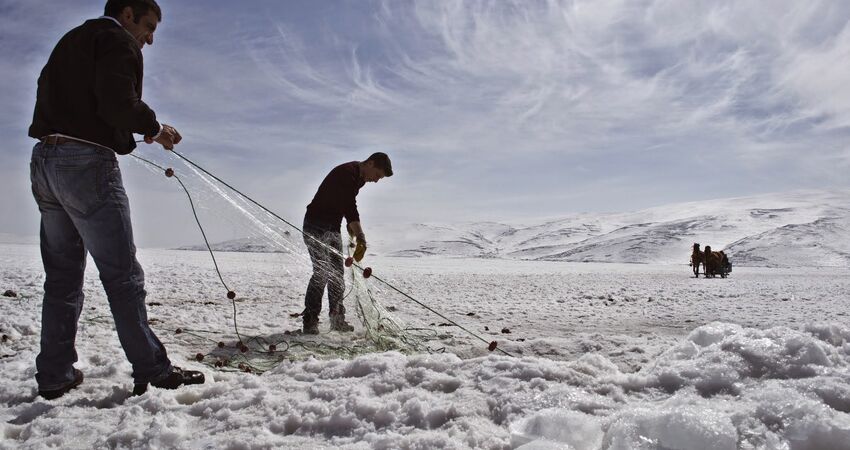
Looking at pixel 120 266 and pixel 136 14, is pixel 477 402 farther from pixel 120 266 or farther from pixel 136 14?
pixel 136 14

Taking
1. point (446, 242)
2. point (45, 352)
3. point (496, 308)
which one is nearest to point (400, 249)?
point (446, 242)

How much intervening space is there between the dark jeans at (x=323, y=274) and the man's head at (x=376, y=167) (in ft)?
2.35

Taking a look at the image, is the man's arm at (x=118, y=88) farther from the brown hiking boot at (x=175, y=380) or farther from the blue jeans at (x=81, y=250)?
the brown hiking boot at (x=175, y=380)

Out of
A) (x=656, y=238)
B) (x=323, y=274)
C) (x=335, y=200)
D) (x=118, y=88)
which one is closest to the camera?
(x=118, y=88)

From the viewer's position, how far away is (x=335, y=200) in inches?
225

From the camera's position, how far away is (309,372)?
324 centimetres

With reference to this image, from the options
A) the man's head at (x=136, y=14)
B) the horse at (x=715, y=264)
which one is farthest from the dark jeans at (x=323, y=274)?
the horse at (x=715, y=264)

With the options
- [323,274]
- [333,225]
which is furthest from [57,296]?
[333,225]

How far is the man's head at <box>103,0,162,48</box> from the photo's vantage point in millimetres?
2979

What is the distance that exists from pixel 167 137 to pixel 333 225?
2701 millimetres

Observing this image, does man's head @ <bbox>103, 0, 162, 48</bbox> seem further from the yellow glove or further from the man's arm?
the yellow glove

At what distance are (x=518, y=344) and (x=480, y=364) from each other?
2083 millimetres

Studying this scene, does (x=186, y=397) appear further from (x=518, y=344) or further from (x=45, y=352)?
(x=518, y=344)

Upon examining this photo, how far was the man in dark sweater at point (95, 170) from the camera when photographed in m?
2.77
